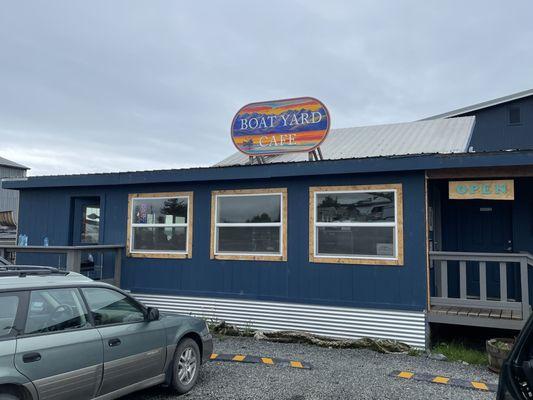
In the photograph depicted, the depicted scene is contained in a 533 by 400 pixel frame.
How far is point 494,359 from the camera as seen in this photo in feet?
19.6

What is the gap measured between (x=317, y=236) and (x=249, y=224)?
4.30 ft

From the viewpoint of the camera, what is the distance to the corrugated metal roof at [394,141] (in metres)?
11.1

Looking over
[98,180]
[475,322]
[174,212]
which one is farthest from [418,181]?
[98,180]

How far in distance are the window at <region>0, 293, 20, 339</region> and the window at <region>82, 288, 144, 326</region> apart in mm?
700

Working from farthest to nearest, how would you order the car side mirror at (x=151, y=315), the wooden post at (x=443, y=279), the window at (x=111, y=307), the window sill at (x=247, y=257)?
the window sill at (x=247, y=257) < the wooden post at (x=443, y=279) < the car side mirror at (x=151, y=315) < the window at (x=111, y=307)

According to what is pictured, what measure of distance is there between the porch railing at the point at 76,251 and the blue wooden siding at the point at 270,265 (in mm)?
187

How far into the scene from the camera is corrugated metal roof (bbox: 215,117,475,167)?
1112 cm

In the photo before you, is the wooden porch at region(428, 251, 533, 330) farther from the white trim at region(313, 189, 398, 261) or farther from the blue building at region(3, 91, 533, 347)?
the white trim at region(313, 189, 398, 261)

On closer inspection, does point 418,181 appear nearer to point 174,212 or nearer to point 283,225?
point 283,225

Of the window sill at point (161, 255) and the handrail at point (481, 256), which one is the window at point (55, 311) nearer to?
the window sill at point (161, 255)

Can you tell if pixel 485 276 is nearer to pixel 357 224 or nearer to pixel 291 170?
pixel 357 224

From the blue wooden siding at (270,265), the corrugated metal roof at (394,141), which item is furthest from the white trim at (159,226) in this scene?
the corrugated metal roof at (394,141)

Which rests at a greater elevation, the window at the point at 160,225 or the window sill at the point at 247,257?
the window at the point at 160,225

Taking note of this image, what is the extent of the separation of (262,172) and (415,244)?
9.41ft
